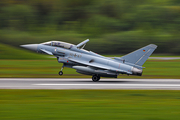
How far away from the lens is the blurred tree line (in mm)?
79062

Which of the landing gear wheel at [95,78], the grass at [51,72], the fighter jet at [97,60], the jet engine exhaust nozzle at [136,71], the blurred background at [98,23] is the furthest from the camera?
the blurred background at [98,23]

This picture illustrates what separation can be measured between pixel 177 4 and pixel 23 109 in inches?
3682

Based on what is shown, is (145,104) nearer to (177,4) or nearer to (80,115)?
(80,115)

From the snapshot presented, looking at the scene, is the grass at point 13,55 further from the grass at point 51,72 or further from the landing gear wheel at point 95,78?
the landing gear wheel at point 95,78

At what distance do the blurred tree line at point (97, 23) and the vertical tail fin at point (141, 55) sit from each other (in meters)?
56.7

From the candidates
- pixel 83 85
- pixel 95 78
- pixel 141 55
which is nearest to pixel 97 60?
pixel 95 78

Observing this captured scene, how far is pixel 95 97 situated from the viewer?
14.1 meters

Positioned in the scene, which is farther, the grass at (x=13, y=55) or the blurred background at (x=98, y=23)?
the blurred background at (x=98, y=23)

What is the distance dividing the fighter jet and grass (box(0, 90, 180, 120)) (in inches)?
170

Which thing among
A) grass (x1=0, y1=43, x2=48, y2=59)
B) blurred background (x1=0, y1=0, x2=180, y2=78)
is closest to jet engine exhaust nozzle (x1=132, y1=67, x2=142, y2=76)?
grass (x1=0, y1=43, x2=48, y2=59)

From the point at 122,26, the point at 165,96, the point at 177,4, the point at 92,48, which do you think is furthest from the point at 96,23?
the point at 165,96

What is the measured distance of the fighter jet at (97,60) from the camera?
20141 millimetres

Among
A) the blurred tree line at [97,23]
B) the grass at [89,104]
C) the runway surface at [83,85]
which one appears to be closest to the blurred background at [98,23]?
the blurred tree line at [97,23]

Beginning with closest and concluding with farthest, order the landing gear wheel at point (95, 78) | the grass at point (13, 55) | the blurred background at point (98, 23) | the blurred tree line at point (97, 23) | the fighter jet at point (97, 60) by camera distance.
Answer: the fighter jet at point (97, 60) → the landing gear wheel at point (95, 78) → the grass at point (13, 55) → the blurred background at point (98, 23) → the blurred tree line at point (97, 23)
